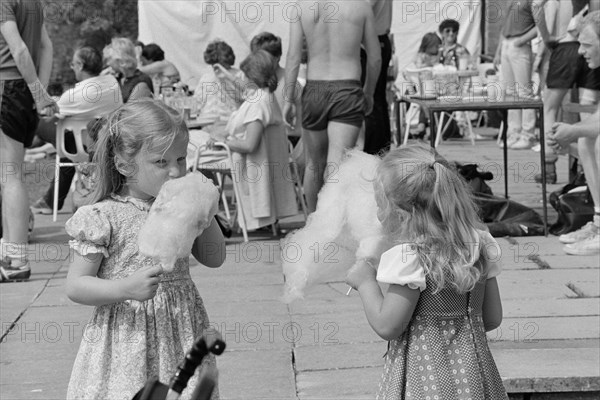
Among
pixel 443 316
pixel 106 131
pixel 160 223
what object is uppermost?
pixel 106 131

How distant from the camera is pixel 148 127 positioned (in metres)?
3.18

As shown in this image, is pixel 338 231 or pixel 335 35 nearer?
pixel 338 231

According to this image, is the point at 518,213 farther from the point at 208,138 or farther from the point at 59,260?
the point at 59,260

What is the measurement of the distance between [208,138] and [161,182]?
5.97 metres

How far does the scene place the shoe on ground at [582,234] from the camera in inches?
306

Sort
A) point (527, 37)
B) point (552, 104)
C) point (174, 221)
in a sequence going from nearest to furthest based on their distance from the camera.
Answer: point (174, 221) < point (552, 104) < point (527, 37)

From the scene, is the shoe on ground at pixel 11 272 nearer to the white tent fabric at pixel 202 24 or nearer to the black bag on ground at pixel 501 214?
the black bag on ground at pixel 501 214

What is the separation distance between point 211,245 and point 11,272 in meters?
4.45

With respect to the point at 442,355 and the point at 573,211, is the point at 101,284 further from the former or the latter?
the point at 573,211

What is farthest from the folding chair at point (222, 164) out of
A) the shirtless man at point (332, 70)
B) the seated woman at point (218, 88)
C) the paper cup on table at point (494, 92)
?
the paper cup on table at point (494, 92)

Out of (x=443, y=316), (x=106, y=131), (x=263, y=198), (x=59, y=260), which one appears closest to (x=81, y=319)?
(x=59, y=260)

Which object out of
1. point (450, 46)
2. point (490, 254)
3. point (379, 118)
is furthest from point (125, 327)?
point (450, 46)

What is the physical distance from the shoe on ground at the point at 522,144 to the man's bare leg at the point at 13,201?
8.06m

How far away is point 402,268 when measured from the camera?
303 centimetres
